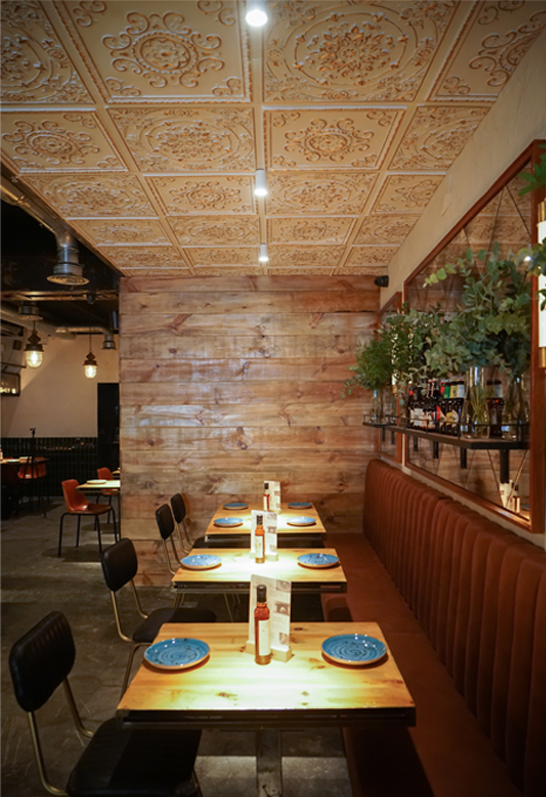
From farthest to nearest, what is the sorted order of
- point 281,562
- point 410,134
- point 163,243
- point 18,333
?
point 18,333 → point 163,243 → point 281,562 → point 410,134

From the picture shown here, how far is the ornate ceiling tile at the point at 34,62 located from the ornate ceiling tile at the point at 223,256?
7.13ft

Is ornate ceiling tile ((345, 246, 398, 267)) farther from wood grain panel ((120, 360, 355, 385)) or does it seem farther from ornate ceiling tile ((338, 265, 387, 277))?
wood grain panel ((120, 360, 355, 385))

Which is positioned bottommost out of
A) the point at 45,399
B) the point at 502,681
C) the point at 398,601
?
the point at 398,601

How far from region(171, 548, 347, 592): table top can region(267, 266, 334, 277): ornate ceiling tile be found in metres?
2.73

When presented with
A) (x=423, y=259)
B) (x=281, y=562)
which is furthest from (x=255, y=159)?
(x=281, y=562)

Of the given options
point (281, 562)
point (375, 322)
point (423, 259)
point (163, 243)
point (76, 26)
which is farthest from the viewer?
point (375, 322)

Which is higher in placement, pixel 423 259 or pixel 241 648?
pixel 423 259

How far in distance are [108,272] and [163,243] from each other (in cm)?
126

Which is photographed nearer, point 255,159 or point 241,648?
point 241,648

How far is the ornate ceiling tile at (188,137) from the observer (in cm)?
225

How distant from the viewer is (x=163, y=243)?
13.4 feet

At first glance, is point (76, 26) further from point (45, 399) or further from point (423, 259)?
point (45, 399)

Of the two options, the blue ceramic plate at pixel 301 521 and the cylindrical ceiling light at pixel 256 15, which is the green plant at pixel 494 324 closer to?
the cylindrical ceiling light at pixel 256 15

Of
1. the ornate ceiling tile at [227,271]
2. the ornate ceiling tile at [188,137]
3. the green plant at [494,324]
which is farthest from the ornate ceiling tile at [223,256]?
the green plant at [494,324]
